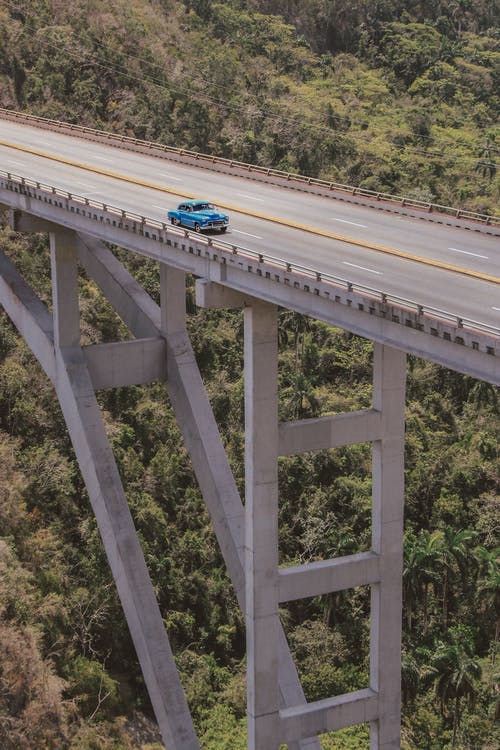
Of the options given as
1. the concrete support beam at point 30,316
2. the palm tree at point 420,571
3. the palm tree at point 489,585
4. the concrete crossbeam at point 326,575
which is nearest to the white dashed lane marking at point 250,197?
the concrete support beam at point 30,316

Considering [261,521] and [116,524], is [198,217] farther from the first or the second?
[116,524]

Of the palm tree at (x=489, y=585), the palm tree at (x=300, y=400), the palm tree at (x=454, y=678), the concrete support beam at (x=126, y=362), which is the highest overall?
the concrete support beam at (x=126, y=362)

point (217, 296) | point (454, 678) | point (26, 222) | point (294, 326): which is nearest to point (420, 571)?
point (454, 678)

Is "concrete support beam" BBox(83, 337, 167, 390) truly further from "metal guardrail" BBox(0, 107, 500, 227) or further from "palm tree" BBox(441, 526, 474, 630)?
"palm tree" BBox(441, 526, 474, 630)

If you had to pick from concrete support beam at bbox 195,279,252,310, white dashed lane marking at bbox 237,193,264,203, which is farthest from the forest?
concrete support beam at bbox 195,279,252,310

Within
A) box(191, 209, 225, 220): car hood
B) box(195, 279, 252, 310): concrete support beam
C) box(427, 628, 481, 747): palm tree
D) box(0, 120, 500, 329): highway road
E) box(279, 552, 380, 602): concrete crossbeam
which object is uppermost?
box(191, 209, 225, 220): car hood

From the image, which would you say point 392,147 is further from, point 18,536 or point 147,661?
point 147,661

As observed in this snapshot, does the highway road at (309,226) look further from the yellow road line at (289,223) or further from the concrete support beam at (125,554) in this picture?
the concrete support beam at (125,554)
